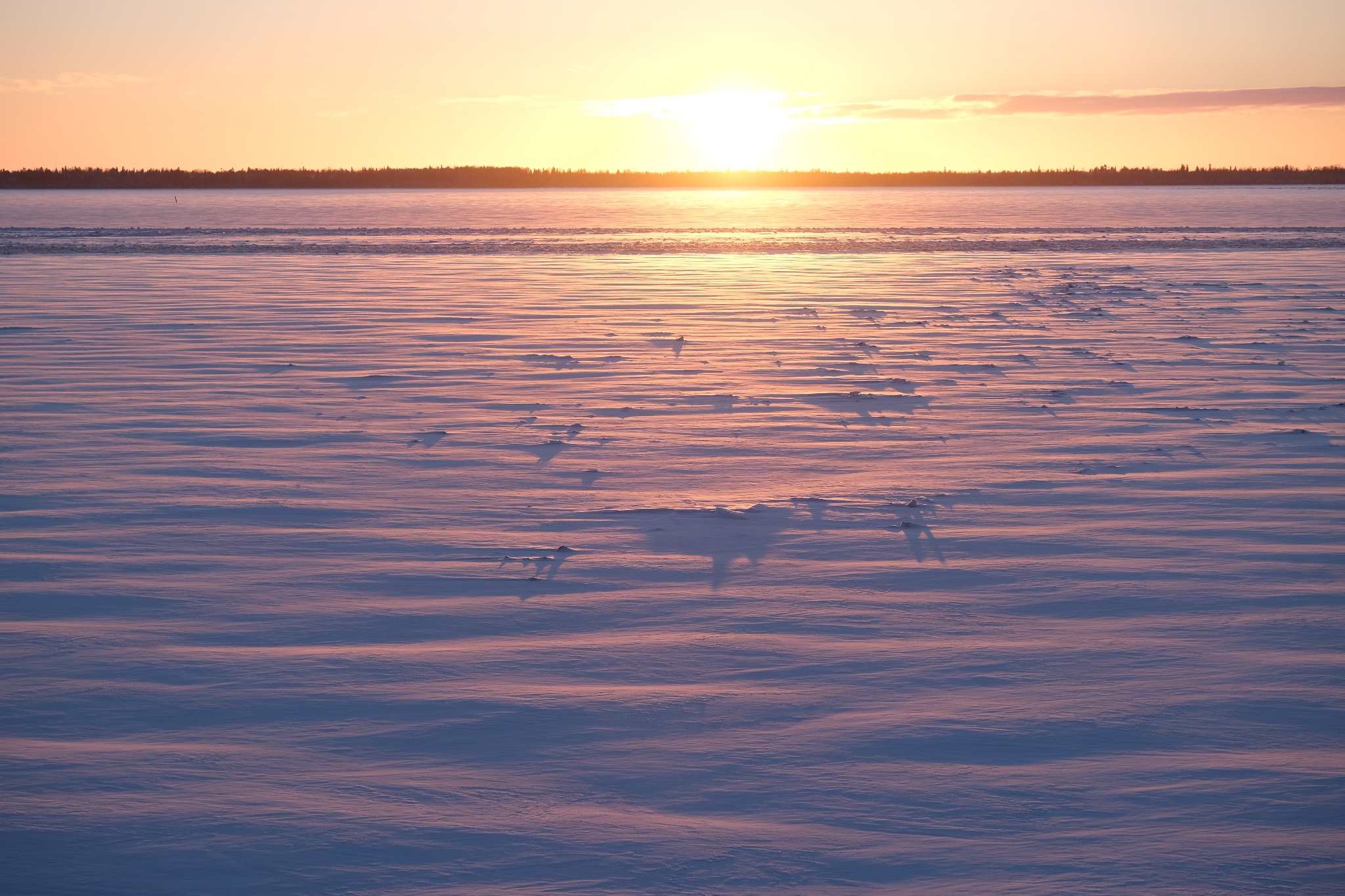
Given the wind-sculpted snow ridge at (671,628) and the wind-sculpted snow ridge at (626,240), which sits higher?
the wind-sculpted snow ridge at (626,240)

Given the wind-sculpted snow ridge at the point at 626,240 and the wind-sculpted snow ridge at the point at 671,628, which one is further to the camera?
the wind-sculpted snow ridge at the point at 626,240

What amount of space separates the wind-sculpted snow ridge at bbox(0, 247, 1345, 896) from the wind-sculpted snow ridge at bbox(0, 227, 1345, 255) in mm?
13942

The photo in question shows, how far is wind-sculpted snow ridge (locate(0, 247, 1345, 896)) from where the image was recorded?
288 centimetres

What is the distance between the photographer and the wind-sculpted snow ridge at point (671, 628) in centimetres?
288

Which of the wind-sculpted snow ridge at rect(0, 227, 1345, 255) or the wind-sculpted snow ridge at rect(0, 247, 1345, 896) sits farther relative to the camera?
the wind-sculpted snow ridge at rect(0, 227, 1345, 255)

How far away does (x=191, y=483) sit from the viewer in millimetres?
6195

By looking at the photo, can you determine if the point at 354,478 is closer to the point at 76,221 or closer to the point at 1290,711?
the point at 1290,711

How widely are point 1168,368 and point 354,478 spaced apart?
7183mm

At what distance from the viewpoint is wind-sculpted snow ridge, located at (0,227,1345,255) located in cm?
2300

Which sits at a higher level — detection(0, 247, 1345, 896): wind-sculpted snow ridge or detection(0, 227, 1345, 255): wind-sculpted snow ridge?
detection(0, 227, 1345, 255): wind-sculpted snow ridge

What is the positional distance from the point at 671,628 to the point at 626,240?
76.7ft

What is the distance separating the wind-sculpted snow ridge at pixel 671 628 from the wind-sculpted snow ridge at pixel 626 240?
45.7ft

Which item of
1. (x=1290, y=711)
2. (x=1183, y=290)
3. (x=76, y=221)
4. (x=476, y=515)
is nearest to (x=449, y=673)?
(x=476, y=515)

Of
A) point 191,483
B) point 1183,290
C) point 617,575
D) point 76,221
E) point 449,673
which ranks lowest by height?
point 449,673
